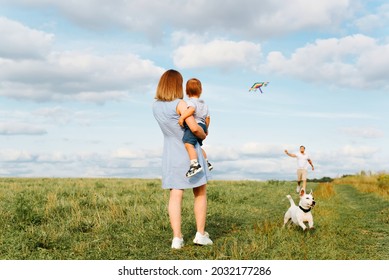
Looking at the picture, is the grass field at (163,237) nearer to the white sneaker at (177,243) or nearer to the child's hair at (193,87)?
the white sneaker at (177,243)

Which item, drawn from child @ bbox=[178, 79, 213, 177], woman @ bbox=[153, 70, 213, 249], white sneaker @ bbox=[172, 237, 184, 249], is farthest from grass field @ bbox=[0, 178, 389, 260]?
child @ bbox=[178, 79, 213, 177]

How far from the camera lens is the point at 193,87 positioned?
6.46 m

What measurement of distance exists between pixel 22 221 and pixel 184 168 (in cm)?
391

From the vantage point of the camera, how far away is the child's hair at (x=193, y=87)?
21.2 ft

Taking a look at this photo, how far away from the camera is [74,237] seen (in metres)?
7.28

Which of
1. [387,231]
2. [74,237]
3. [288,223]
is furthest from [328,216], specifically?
[74,237]

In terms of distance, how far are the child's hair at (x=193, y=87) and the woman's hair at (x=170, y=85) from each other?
0.16 metres

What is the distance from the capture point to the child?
6.18 m

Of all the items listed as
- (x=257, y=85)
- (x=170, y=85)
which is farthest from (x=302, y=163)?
(x=170, y=85)

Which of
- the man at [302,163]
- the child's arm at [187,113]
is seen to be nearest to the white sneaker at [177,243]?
the child's arm at [187,113]

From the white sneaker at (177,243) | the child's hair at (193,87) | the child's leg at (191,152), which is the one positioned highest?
the child's hair at (193,87)

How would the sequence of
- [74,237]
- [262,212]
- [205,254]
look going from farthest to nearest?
[262,212] → [74,237] → [205,254]
